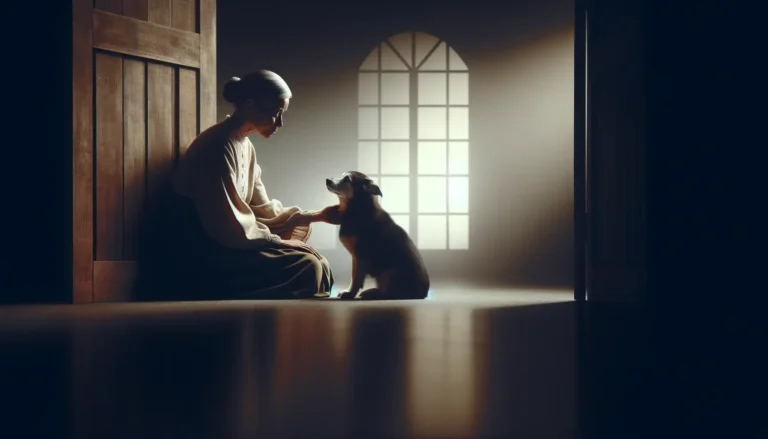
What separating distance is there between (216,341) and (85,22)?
2537 mm

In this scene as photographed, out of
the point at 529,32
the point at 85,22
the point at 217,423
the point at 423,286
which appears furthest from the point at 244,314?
the point at 529,32

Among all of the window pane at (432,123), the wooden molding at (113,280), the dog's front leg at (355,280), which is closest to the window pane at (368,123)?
the window pane at (432,123)

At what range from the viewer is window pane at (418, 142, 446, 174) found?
803 cm

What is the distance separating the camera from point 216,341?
2.46 m

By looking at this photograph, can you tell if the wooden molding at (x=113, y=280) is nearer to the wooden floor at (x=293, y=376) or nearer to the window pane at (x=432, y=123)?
the wooden floor at (x=293, y=376)

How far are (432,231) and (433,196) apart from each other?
13.1 inches

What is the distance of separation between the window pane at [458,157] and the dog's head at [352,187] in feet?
11.3

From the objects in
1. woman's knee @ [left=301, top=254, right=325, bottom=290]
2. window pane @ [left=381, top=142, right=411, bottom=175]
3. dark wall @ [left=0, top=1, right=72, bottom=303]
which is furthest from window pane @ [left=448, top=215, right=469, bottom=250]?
dark wall @ [left=0, top=1, right=72, bottom=303]

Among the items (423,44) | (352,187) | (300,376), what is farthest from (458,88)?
(300,376)

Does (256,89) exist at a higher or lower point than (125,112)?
higher

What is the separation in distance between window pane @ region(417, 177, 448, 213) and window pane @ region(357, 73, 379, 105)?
91cm

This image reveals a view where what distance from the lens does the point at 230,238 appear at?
464cm

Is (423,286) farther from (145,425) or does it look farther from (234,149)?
(145,425)

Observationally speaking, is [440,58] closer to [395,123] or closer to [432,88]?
[432,88]
